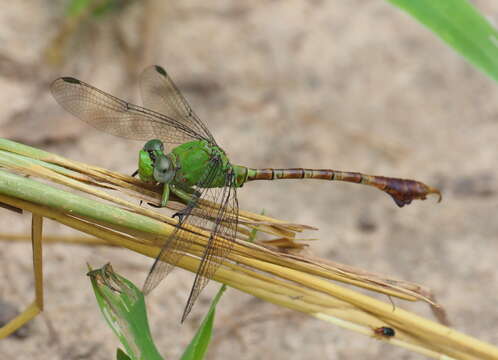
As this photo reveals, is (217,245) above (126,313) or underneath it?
above

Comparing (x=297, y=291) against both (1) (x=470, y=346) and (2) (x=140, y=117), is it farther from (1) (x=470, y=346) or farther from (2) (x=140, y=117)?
(2) (x=140, y=117)

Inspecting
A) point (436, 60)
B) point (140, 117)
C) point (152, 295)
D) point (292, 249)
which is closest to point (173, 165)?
point (140, 117)

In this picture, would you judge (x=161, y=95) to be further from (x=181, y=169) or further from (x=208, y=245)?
(x=208, y=245)

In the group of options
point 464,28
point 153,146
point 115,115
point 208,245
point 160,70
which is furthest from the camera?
point 160,70

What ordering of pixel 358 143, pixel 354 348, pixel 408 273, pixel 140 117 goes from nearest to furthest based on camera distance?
pixel 140 117 < pixel 354 348 < pixel 408 273 < pixel 358 143

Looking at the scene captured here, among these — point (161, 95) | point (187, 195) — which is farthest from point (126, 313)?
point (161, 95)

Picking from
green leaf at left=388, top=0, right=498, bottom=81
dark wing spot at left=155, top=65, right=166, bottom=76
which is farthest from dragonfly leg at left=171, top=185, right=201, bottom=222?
green leaf at left=388, top=0, right=498, bottom=81
